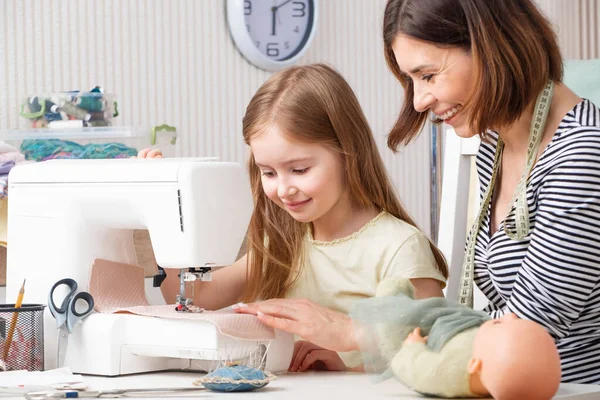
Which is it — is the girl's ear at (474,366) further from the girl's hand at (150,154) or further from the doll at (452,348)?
the girl's hand at (150,154)

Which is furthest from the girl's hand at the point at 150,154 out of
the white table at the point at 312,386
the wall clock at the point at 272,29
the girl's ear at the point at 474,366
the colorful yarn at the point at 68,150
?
the wall clock at the point at 272,29

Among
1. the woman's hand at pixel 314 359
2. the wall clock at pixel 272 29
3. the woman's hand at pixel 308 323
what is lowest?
the woman's hand at pixel 314 359

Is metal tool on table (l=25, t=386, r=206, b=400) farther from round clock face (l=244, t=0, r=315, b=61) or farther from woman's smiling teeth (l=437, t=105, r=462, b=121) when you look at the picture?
round clock face (l=244, t=0, r=315, b=61)

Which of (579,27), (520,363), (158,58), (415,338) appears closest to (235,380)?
(415,338)

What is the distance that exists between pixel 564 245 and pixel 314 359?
0.40 meters

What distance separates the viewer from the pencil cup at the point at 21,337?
1294 mm

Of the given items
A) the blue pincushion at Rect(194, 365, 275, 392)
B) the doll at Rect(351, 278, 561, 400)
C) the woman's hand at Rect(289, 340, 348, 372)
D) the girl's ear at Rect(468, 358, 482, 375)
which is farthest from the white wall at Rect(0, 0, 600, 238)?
the girl's ear at Rect(468, 358, 482, 375)

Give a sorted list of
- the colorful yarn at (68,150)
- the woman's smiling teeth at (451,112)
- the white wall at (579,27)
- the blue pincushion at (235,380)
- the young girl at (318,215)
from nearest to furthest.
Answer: the blue pincushion at (235,380)
the woman's smiling teeth at (451,112)
the young girl at (318,215)
the colorful yarn at (68,150)
the white wall at (579,27)

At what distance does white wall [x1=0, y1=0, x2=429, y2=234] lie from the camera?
2879 millimetres

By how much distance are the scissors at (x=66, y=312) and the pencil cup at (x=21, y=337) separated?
47mm

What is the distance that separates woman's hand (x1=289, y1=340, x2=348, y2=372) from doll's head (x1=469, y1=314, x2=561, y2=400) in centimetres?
53

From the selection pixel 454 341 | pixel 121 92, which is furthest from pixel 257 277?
pixel 121 92

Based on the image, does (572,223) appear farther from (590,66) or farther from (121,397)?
(590,66)

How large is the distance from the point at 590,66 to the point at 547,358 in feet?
4.62
